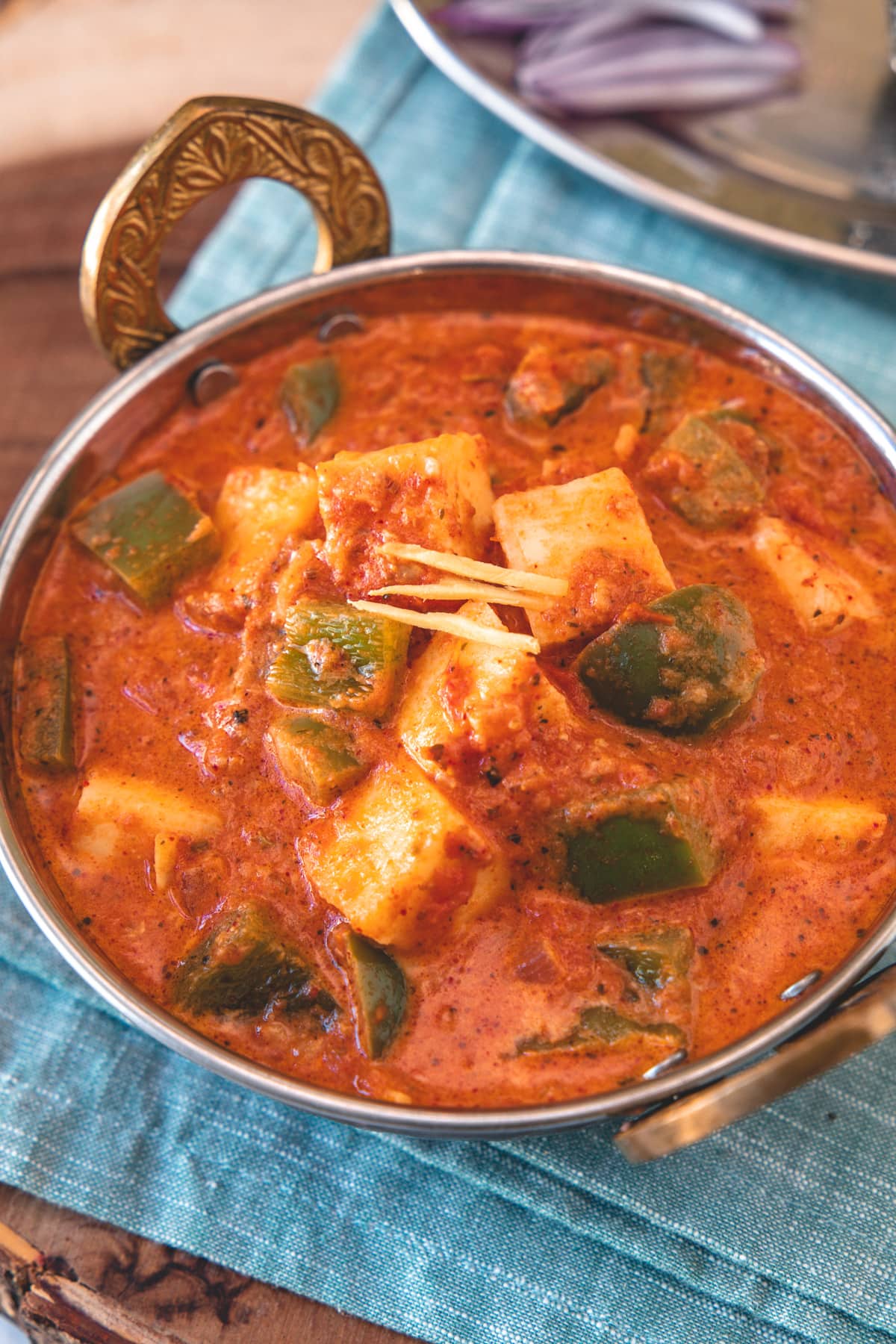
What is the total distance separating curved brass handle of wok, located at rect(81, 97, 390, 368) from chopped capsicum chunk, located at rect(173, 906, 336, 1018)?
51.7 inches

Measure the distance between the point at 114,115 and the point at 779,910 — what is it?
3396 millimetres

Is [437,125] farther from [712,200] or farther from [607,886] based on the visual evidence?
[607,886]

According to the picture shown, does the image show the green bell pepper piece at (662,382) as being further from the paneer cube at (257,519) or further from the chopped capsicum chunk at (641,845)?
the chopped capsicum chunk at (641,845)

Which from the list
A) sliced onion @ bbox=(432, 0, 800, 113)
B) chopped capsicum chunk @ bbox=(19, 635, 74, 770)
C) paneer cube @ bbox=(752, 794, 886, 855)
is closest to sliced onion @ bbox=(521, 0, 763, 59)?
sliced onion @ bbox=(432, 0, 800, 113)

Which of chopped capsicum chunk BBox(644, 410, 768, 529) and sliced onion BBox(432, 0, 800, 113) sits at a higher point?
sliced onion BBox(432, 0, 800, 113)

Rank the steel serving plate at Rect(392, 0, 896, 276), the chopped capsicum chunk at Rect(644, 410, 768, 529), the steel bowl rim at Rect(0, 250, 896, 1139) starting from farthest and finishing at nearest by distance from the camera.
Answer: the steel serving plate at Rect(392, 0, 896, 276)
the chopped capsicum chunk at Rect(644, 410, 768, 529)
the steel bowl rim at Rect(0, 250, 896, 1139)

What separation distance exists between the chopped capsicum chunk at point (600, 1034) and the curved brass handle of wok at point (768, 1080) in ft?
0.67

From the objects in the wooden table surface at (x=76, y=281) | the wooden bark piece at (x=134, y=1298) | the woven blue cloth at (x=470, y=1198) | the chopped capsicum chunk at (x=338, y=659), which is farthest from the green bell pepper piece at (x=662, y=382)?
the wooden bark piece at (x=134, y=1298)

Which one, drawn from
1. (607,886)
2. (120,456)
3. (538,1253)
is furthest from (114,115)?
(538,1253)

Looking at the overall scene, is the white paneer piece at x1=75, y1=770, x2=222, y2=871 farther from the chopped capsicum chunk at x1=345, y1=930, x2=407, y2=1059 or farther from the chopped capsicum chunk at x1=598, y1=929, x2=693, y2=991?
the chopped capsicum chunk at x1=598, y1=929, x2=693, y2=991

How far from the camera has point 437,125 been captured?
3.89 metres

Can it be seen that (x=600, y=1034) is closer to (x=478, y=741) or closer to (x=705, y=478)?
(x=478, y=741)

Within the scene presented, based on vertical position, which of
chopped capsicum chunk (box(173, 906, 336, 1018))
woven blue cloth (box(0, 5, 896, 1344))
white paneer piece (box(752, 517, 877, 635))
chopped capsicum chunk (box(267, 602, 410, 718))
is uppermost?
white paneer piece (box(752, 517, 877, 635))

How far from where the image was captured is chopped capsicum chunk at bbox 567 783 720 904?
212 cm
